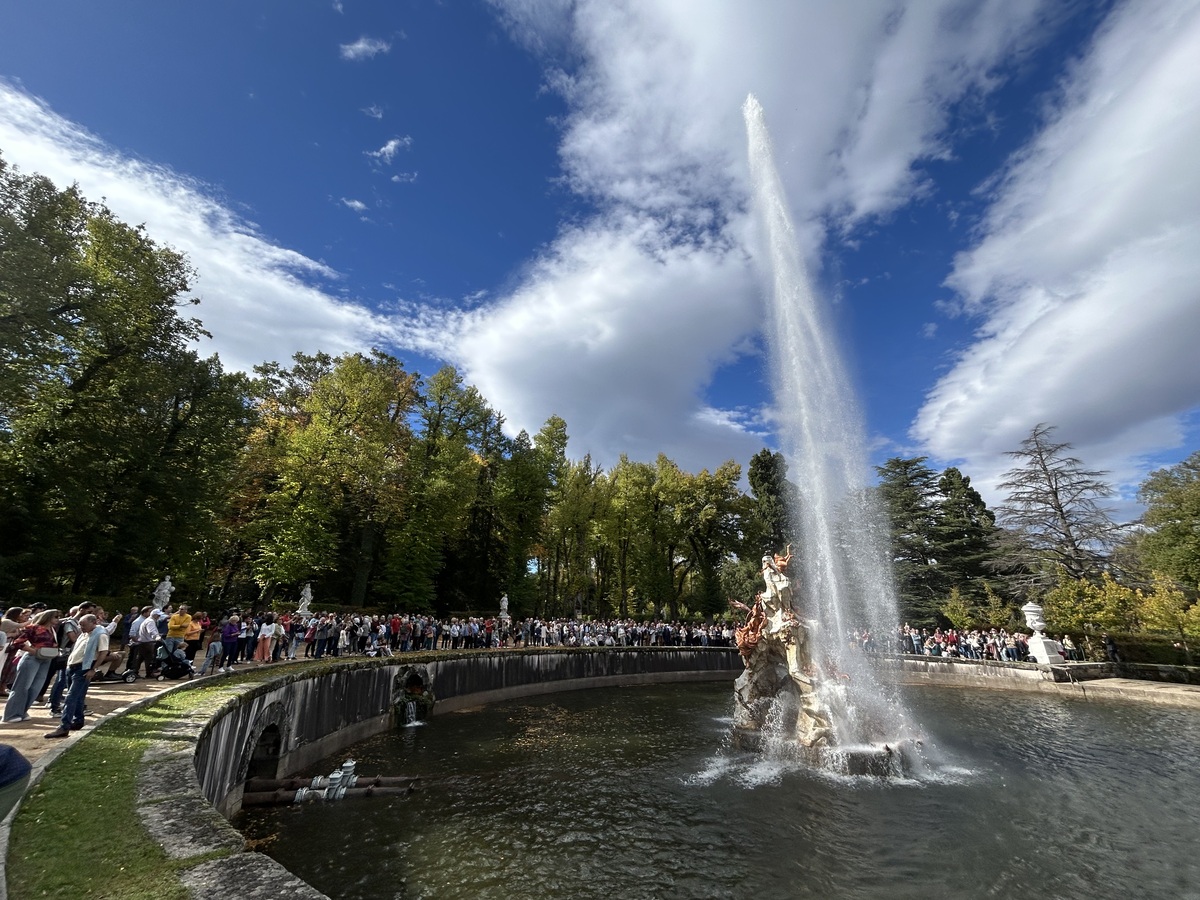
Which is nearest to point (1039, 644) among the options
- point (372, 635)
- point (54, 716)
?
point (372, 635)

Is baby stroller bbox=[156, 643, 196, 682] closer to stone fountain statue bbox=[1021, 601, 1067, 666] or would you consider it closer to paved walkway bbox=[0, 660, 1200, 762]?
paved walkway bbox=[0, 660, 1200, 762]

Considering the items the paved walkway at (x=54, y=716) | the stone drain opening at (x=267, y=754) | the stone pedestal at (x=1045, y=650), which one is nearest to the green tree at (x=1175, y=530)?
the stone pedestal at (x=1045, y=650)

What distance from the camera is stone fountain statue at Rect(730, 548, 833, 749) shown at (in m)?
16.9

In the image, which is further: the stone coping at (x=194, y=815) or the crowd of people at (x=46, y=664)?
the crowd of people at (x=46, y=664)

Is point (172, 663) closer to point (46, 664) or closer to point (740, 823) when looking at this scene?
point (46, 664)

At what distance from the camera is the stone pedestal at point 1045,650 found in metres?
31.9

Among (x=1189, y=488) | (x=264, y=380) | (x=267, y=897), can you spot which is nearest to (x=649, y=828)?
(x=267, y=897)

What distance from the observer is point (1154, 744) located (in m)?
17.2

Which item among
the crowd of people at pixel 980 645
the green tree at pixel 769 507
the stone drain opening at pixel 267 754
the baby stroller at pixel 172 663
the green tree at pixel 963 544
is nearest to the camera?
the stone drain opening at pixel 267 754

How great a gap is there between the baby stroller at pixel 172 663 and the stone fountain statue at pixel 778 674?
16.1 meters

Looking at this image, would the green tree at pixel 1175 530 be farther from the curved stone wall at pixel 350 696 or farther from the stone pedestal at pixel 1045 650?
the curved stone wall at pixel 350 696

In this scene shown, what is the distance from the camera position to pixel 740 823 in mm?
11312

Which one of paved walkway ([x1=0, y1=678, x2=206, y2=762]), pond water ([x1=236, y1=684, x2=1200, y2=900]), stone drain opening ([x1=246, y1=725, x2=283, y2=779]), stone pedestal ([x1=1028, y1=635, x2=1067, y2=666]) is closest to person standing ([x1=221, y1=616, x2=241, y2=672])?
paved walkway ([x1=0, y1=678, x2=206, y2=762])

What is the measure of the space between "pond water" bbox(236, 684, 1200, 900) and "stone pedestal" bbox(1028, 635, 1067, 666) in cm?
1446
